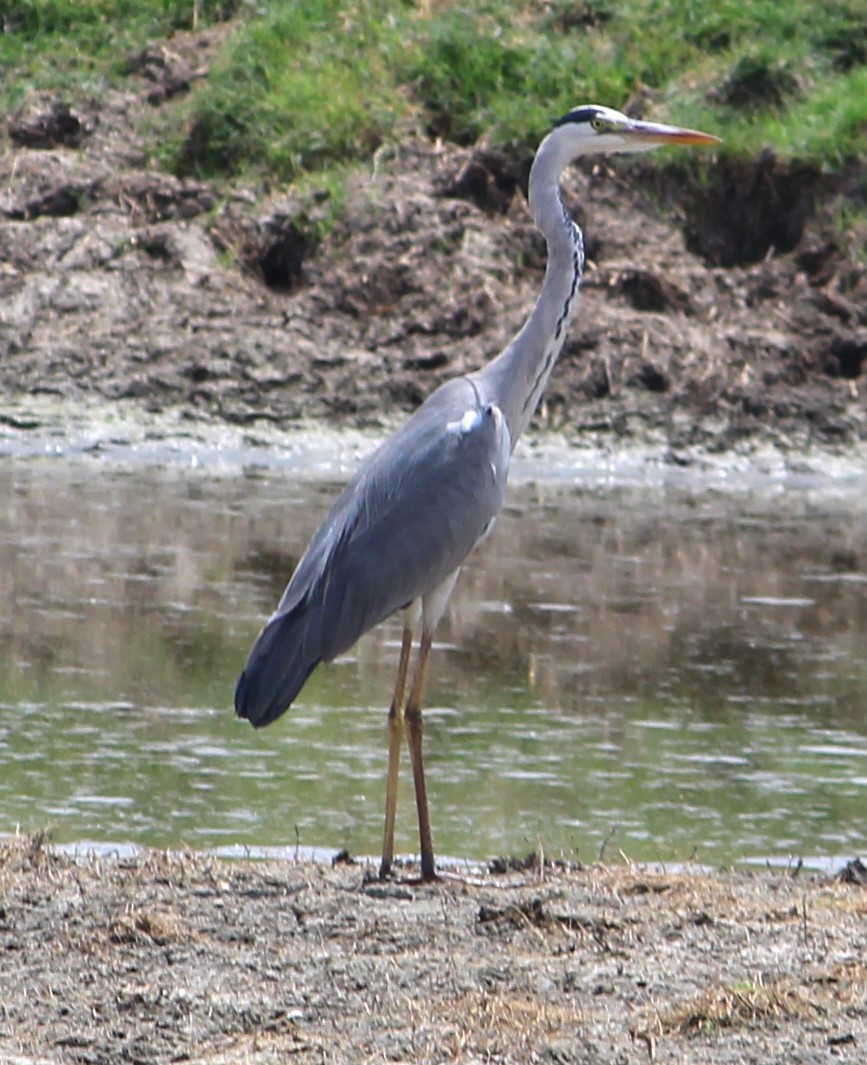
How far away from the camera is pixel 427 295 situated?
12953 millimetres

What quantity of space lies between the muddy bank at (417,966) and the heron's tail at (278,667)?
0.39 m

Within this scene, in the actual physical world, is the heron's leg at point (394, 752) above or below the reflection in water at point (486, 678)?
above

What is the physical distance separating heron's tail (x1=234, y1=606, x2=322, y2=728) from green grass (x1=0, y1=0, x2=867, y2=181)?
348 inches

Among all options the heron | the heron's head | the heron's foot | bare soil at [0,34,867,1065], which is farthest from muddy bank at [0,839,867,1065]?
bare soil at [0,34,867,1065]

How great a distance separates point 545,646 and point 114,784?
2.51 meters

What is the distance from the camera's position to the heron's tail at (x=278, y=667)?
521cm

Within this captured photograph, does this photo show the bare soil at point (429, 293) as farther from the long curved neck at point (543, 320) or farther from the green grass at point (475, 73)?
the long curved neck at point (543, 320)

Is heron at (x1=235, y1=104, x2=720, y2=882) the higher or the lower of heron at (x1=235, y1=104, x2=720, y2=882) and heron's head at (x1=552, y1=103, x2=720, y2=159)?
the lower

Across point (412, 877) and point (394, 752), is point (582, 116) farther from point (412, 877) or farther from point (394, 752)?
point (412, 877)

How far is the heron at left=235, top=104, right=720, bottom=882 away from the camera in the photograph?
5.32m

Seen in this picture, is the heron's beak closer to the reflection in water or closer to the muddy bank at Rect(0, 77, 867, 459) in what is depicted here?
the reflection in water

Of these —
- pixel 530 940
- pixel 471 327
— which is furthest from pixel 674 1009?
pixel 471 327

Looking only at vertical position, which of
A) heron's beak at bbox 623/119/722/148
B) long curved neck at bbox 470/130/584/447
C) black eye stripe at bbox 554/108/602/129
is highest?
black eye stripe at bbox 554/108/602/129

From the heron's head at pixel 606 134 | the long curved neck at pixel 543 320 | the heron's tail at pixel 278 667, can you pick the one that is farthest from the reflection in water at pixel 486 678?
the heron's head at pixel 606 134
